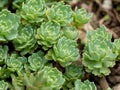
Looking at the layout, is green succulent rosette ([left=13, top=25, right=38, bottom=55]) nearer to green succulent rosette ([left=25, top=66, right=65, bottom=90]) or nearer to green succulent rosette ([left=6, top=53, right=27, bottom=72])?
green succulent rosette ([left=6, top=53, right=27, bottom=72])

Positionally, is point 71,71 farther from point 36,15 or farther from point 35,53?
point 36,15

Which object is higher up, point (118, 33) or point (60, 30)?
point (60, 30)

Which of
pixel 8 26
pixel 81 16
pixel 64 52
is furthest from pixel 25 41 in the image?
pixel 81 16

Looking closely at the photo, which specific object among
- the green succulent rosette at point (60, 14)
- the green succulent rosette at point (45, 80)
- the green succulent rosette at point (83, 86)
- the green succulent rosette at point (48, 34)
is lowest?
the green succulent rosette at point (83, 86)

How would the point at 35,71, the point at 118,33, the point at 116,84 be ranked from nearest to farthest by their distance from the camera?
the point at 35,71 < the point at 116,84 < the point at 118,33

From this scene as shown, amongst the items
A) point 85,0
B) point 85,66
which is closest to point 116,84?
point 85,66

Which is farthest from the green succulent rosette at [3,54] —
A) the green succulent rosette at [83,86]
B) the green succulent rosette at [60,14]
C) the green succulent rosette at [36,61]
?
the green succulent rosette at [83,86]

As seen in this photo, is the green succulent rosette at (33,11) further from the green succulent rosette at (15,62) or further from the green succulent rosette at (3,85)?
the green succulent rosette at (3,85)

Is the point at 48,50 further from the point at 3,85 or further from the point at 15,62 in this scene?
the point at 3,85
